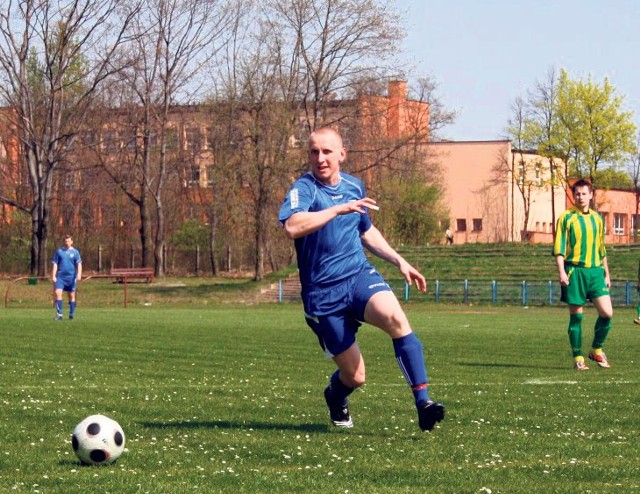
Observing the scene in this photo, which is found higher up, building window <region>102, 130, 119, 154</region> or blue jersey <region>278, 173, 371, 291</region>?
building window <region>102, 130, 119, 154</region>

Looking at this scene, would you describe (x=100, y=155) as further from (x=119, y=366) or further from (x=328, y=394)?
(x=328, y=394)

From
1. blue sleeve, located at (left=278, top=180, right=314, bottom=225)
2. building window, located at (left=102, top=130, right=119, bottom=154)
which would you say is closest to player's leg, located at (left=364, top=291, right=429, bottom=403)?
blue sleeve, located at (left=278, top=180, right=314, bottom=225)

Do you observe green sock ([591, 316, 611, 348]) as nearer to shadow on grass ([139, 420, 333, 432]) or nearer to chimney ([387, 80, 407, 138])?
shadow on grass ([139, 420, 333, 432])

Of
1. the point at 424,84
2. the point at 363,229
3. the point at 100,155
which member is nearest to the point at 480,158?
the point at 424,84

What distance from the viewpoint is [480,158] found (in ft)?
307

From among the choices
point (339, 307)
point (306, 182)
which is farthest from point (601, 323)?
point (306, 182)

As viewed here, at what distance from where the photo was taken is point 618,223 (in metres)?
102

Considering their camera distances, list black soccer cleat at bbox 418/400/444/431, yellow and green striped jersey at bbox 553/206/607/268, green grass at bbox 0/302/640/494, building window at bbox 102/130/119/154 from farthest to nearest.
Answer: building window at bbox 102/130/119/154
yellow and green striped jersey at bbox 553/206/607/268
black soccer cleat at bbox 418/400/444/431
green grass at bbox 0/302/640/494

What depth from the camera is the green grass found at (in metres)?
6.35

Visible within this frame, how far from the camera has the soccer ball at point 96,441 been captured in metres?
6.73

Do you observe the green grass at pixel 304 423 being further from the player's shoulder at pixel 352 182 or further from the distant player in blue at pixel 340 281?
the player's shoulder at pixel 352 182

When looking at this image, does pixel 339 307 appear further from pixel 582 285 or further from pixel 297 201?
pixel 582 285

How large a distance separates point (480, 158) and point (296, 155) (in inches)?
1539

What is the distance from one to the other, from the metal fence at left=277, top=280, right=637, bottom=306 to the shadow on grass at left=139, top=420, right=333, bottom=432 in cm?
3972
